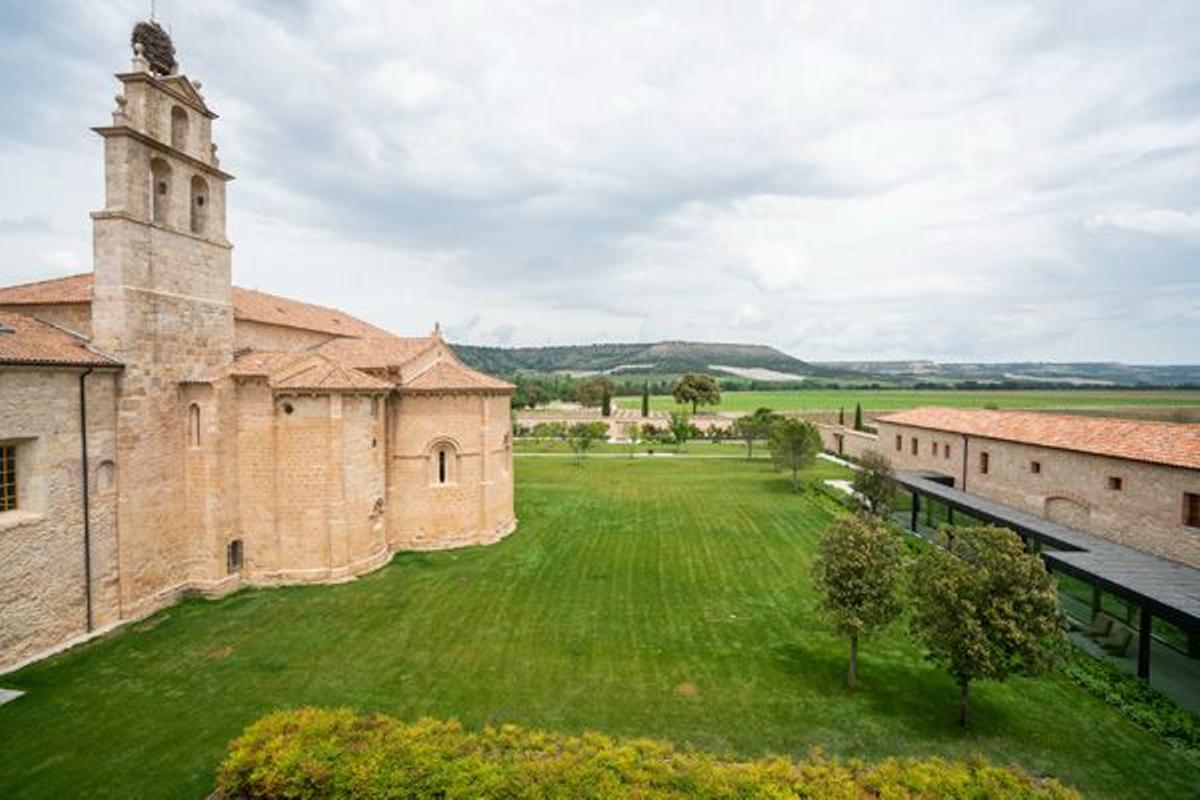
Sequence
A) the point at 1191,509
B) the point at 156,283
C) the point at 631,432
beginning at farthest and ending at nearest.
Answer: the point at 631,432 → the point at 156,283 → the point at 1191,509

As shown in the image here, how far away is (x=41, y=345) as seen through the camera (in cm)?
1642

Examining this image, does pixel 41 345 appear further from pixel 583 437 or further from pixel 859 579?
pixel 583 437

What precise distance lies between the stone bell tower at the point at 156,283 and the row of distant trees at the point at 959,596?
805 inches

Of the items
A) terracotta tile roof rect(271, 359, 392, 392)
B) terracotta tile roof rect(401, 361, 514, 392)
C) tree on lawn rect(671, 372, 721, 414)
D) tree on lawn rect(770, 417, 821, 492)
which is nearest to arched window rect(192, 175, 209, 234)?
terracotta tile roof rect(271, 359, 392, 392)

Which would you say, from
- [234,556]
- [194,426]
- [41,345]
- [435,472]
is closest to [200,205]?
[41,345]

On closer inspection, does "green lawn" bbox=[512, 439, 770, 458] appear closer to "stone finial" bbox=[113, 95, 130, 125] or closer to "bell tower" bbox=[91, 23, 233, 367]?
"bell tower" bbox=[91, 23, 233, 367]

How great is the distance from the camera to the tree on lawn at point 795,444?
40.1 meters

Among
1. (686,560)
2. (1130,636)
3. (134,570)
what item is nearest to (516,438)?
(686,560)

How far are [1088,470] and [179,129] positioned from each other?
34.4m

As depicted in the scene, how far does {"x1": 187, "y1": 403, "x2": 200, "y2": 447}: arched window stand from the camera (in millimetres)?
20703

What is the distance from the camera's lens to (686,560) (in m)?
25.5

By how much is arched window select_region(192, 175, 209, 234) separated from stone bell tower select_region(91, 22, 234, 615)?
0.12ft

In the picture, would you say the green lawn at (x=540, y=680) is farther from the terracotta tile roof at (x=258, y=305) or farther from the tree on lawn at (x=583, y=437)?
the tree on lawn at (x=583, y=437)

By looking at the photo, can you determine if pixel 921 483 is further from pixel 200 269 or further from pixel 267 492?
pixel 200 269
